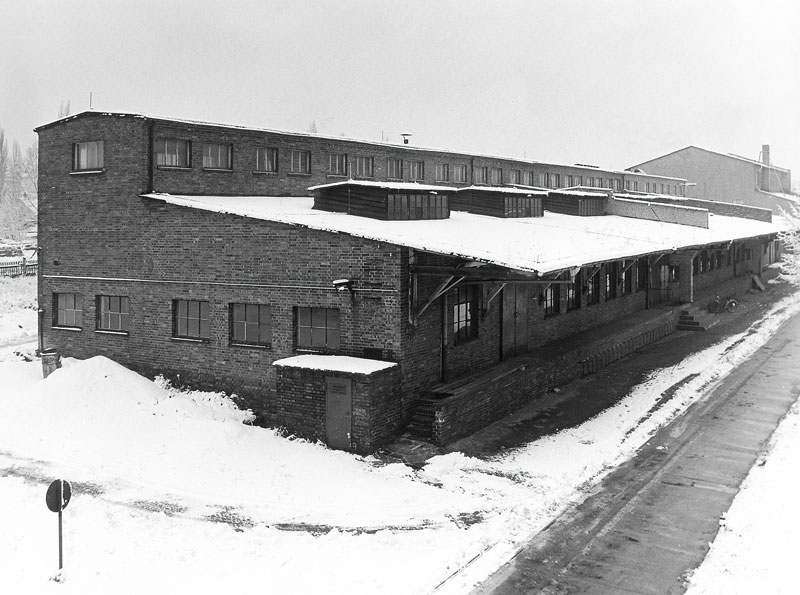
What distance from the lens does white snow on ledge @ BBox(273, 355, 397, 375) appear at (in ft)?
54.6

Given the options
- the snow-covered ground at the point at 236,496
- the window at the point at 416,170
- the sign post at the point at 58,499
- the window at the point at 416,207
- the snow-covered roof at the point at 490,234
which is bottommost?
the snow-covered ground at the point at 236,496

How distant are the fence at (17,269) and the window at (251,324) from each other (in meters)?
34.3

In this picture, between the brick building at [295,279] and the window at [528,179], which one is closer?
the brick building at [295,279]

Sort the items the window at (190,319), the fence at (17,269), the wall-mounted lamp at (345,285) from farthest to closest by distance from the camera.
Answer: the fence at (17,269), the window at (190,319), the wall-mounted lamp at (345,285)

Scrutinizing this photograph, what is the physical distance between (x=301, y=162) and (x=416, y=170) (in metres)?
8.19

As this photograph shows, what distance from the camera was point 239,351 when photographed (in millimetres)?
19562

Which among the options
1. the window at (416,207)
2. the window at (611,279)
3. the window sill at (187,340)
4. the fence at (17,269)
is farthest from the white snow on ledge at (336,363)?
the fence at (17,269)

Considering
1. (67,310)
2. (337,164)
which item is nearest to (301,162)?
(337,164)

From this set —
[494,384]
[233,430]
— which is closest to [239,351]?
[233,430]

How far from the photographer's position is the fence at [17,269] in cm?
4823

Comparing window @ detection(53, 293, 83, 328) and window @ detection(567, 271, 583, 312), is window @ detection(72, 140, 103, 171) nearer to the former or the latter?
window @ detection(53, 293, 83, 328)

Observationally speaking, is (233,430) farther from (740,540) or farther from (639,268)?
(639,268)

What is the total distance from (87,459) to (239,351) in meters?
4.48

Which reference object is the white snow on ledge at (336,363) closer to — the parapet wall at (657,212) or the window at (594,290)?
the window at (594,290)
